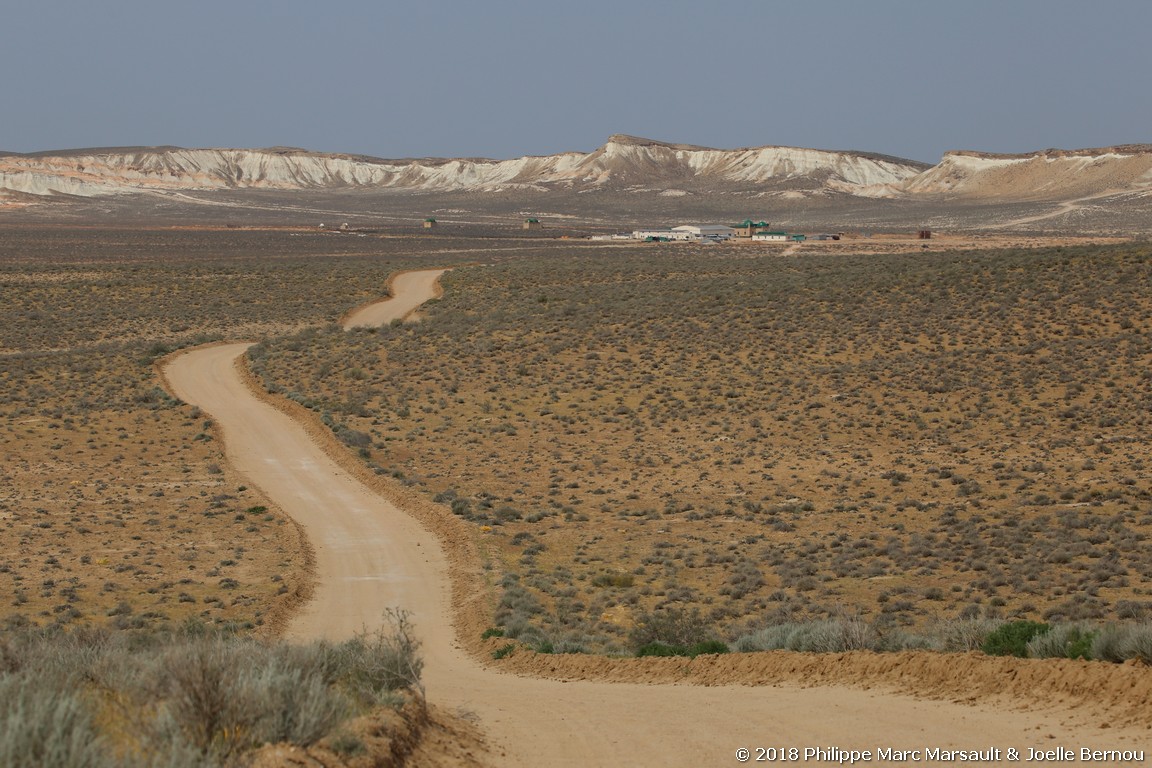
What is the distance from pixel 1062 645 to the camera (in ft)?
34.4

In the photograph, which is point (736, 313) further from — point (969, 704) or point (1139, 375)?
point (969, 704)

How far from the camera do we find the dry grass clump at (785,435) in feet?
55.8

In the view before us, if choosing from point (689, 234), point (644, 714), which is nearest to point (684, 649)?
point (644, 714)

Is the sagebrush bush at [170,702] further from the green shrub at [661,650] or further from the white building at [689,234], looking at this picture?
the white building at [689,234]

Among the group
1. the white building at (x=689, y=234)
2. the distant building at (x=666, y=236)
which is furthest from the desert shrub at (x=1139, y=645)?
the white building at (x=689, y=234)

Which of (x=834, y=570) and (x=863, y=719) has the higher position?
(x=863, y=719)

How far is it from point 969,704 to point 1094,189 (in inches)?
6831

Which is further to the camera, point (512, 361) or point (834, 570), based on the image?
point (512, 361)

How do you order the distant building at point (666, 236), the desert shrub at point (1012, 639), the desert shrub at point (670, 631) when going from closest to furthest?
the desert shrub at point (1012, 639)
the desert shrub at point (670, 631)
the distant building at point (666, 236)

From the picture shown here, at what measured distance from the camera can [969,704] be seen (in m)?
9.51

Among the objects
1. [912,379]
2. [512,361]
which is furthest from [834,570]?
[512,361]

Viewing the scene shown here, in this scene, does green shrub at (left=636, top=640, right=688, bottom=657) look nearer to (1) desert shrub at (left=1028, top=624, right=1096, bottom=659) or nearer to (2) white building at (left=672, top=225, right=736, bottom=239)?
(1) desert shrub at (left=1028, top=624, right=1096, bottom=659)

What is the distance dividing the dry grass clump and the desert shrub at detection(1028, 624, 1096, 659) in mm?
3301

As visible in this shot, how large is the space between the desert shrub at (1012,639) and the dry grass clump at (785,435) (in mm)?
2829
